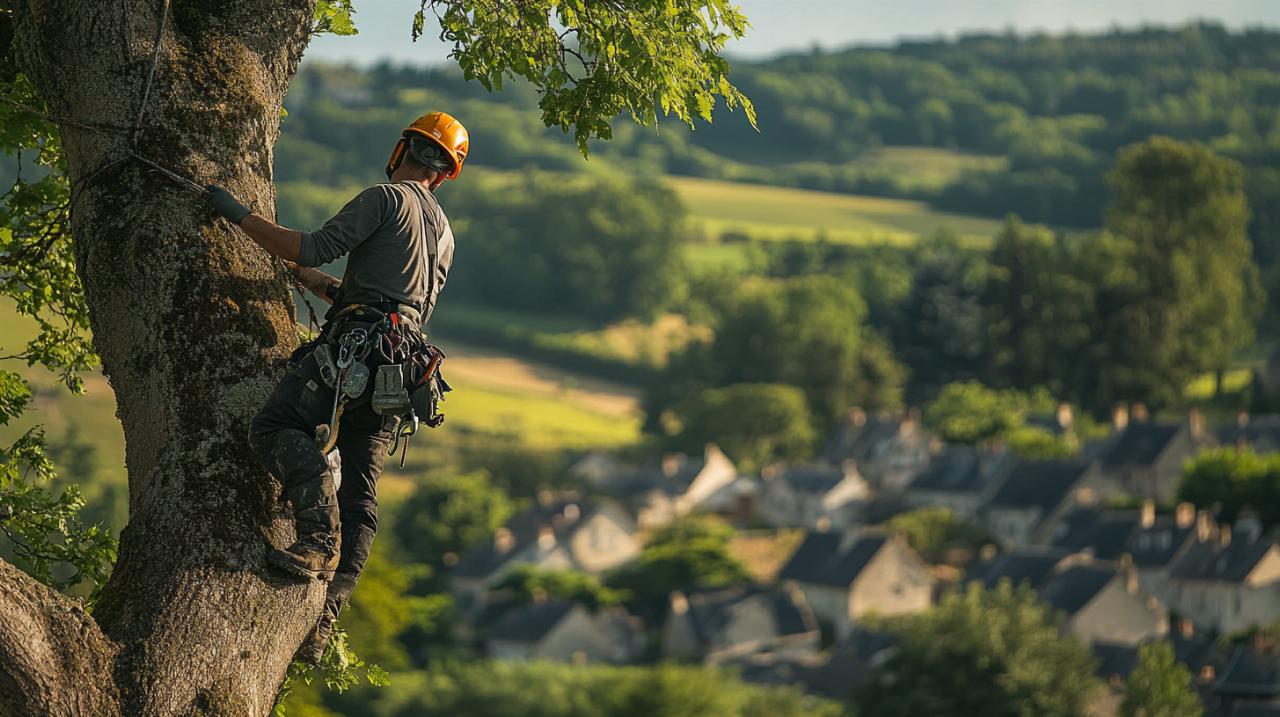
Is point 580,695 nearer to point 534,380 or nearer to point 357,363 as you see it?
point 357,363

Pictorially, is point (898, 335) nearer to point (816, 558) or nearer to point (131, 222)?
point (816, 558)

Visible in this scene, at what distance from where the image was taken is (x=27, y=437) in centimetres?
957

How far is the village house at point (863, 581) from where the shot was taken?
263 ft

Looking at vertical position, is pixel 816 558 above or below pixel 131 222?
below

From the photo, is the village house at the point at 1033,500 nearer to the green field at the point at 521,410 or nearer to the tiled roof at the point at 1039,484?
the tiled roof at the point at 1039,484

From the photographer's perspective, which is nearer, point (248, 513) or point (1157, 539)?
point (248, 513)

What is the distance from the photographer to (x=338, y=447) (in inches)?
315

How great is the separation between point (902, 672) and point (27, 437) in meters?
50.7

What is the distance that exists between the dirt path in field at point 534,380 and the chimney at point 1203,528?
60.7 meters

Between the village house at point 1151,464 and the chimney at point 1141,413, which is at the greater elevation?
the chimney at point 1141,413

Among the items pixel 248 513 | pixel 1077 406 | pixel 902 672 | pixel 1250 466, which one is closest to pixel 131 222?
pixel 248 513

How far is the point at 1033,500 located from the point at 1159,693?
3453 centimetres

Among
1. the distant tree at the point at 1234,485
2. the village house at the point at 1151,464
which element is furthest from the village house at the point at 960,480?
the distant tree at the point at 1234,485

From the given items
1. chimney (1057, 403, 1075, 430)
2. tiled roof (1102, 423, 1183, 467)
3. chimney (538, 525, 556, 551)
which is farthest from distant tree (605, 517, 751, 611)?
chimney (1057, 403, 1075, 430)
